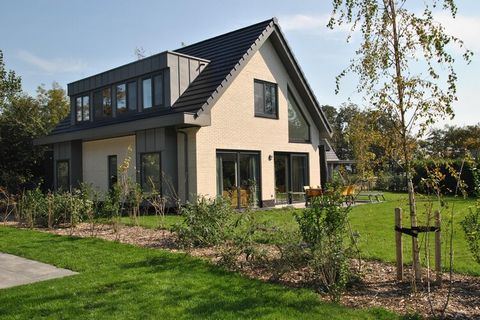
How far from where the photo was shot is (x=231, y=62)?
16.8 metres

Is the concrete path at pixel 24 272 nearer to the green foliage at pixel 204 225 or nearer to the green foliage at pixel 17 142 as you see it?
the green foliage at pixel 204 225

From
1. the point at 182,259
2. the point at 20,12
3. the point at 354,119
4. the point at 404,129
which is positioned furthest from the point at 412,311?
the point at 20,12

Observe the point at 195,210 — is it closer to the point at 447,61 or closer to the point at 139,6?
the point at 447,61

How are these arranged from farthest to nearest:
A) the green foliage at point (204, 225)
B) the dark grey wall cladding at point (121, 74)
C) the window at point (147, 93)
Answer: the window at point (147, 93)
the dark grey wall cladding at point (121, 74)
the green foliage at point (204, 225)

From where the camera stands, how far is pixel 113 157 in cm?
1880

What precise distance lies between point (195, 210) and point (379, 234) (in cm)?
432

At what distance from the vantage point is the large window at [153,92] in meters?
16.7

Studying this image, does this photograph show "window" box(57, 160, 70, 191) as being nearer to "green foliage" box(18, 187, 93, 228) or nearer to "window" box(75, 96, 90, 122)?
"window" box(75, 96, 90, 122)

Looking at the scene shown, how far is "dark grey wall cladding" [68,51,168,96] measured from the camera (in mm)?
16484

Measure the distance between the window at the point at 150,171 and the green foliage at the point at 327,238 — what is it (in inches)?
409

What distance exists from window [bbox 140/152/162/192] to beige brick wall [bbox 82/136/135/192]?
61.7 inches

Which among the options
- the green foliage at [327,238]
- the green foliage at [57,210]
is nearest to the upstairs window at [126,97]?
the green foliage at [57,210]

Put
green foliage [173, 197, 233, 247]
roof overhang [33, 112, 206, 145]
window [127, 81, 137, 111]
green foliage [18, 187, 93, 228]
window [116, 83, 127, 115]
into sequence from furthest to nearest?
window [116, 83, 127, 115], window [127, 81, 137, 111], roof overhang [33, 112, 206, 145], green foliage [18, 187, 93, 228], green foliage [173, 197, 233, 247]

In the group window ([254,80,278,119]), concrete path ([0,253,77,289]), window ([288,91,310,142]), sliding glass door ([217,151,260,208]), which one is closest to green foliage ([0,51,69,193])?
sliding glass door ([217,151,260,208])
